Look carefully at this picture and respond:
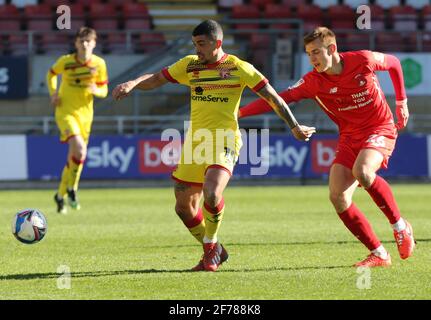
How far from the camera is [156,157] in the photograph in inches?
940

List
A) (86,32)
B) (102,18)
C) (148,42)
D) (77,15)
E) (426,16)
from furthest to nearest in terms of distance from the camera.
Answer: (426,16)
(102,18)
(77,15)
(148,42)
(86,32)

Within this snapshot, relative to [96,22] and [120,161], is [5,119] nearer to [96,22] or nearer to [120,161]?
[120,161]

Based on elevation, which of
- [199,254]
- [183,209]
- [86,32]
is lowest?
[199,254]

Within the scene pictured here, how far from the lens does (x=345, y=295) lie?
7.61 meters

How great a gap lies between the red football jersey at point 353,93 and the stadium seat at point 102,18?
791 inches

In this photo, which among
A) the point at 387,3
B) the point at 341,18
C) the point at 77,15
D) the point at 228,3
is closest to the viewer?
the point at 77,15

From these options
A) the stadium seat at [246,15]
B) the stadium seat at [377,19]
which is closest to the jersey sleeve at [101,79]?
the stadium seat at [246,15]

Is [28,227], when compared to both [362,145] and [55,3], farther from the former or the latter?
[55,3]

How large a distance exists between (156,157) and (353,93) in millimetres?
14628

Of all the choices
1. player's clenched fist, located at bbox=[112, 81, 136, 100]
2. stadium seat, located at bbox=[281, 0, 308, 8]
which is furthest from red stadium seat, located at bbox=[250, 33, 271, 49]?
player's clenched fist, located at bbox=[112, 81, 136, 100]

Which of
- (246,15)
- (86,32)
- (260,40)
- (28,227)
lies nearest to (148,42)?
(260,40)

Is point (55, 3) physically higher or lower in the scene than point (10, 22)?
higher

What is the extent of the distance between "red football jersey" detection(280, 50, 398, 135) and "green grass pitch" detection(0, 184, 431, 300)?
1.30 m

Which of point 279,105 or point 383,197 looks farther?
point 383,197
